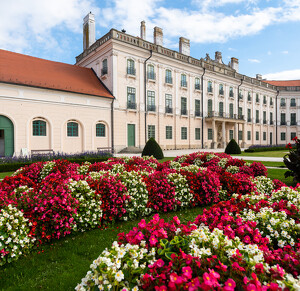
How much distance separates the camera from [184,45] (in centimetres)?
3130

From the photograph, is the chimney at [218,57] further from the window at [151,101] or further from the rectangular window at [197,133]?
the window at [151,101]

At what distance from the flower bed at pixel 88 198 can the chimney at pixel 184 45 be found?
92.8 feet

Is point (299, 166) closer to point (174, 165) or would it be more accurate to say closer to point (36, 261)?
point (174, 165)

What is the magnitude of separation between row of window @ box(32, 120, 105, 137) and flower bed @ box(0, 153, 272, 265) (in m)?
12.3

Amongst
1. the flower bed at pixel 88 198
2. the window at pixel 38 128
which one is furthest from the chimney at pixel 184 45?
the flower bed at pixel 88 198

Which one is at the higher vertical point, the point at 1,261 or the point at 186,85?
the point at 186,85

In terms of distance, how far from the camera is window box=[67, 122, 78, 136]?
2010 centimetres

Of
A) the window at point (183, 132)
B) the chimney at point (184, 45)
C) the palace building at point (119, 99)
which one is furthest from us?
the chimney at point (184, 45)

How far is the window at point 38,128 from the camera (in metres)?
18.2

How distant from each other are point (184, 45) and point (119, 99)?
49.9 ft

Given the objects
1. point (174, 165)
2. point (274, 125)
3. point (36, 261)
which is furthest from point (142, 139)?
point (274, 125)

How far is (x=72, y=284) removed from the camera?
8.66 ft

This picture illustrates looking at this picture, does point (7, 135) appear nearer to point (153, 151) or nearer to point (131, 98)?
point (153, 151)

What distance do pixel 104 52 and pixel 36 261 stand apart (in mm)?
23667
